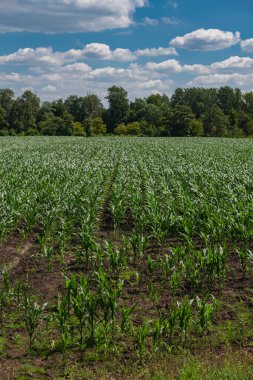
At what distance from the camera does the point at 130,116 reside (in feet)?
369

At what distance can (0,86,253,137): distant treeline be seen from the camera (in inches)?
3708

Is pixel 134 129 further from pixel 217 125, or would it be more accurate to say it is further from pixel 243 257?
pixel 243 257

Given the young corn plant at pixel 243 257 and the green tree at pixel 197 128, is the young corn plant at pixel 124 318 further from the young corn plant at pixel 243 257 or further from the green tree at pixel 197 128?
the green tree at pixel 197 128

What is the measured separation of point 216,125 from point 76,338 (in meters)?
98.0

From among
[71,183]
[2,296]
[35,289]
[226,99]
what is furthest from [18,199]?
[226,99]

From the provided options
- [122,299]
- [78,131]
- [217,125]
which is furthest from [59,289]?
[217,125]

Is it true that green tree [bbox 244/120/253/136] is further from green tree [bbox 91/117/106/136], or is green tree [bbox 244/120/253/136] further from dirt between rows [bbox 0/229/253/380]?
dirt between rows [bbox 0/229/253/380]

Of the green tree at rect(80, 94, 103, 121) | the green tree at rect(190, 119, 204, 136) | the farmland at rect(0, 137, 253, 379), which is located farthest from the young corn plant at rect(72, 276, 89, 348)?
the green tree at rect(80, 94, 103, 121)

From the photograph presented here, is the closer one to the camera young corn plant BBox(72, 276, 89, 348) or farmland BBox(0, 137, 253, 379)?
farmland BBox(0, 137, 253, 379)

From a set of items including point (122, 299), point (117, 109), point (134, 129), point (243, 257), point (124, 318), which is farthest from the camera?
point (117, 109)

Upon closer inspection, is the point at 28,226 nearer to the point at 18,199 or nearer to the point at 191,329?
the point at 18,199

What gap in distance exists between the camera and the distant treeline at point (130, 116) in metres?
94.2

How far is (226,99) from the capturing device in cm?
12875

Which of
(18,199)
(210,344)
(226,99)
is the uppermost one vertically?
(226,99)
